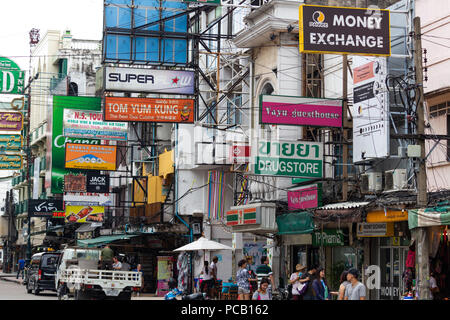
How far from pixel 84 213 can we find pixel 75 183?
230 centimetres

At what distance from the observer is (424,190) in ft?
63.6

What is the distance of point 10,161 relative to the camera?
2272 inches

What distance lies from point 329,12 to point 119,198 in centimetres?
3284

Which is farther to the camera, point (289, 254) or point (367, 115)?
point (289, 254)

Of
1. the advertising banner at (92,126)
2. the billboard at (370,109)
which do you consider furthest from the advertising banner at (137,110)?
the advertising banner at (92,126)

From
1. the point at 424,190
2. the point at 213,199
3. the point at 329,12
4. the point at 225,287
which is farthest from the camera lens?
the point at 213,199

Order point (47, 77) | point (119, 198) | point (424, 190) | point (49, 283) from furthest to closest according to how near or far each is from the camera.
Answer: point (47, 77) < point (119, 198) < point (49, 283) < point (424, 190)

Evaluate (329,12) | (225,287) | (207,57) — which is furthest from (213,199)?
(329,12)

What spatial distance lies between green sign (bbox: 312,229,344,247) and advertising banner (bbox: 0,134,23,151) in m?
37.1

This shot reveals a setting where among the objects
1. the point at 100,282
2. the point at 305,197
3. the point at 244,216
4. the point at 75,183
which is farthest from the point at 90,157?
the point at 305,197

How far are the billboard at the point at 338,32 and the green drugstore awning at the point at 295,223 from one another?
5.64m

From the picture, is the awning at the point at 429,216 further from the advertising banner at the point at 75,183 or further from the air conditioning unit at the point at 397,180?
the advertising banner at the point at 75,183

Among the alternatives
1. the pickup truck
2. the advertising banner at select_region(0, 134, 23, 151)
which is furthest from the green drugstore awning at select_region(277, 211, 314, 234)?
the advertising banner at select_region(0, 134, 23, 151)

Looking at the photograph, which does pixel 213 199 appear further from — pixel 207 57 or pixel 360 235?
pixel 360 235
